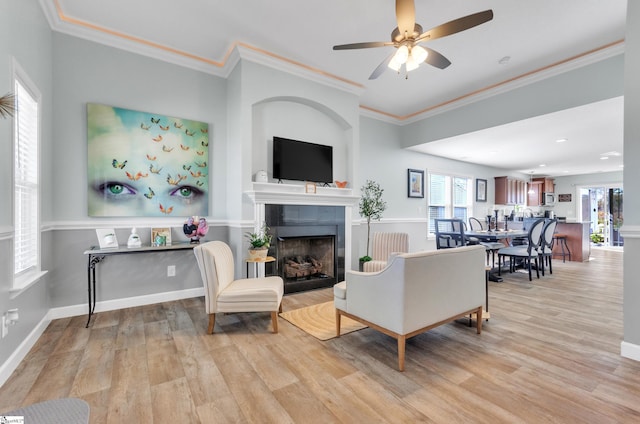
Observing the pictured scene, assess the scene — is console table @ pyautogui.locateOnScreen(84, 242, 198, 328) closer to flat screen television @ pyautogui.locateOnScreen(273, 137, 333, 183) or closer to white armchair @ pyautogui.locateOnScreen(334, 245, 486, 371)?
flat screen television @ pyautogui.locateOnScreen(273, 137, 333, 183)

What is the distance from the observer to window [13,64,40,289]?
86.3 inches

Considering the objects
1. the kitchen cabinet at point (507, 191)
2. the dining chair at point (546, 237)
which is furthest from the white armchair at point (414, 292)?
the kitchen cabinet at point (507, 191)

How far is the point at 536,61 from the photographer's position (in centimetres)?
366

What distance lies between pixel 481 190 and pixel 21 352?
9165 millimetres

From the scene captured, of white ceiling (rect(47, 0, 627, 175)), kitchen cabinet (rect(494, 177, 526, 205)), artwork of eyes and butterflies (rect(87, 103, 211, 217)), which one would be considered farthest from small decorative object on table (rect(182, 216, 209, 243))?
kitchen cabinet (rect(494, 177, 526, 205))

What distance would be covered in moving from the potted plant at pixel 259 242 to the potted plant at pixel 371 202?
215 centimetres

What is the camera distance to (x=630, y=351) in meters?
2.21

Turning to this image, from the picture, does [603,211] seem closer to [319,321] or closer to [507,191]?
[507,191]

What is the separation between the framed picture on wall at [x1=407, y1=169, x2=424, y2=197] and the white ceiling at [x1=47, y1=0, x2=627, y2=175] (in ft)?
6.21

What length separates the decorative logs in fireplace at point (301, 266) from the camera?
4140 millimetres

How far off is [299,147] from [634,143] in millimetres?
3330

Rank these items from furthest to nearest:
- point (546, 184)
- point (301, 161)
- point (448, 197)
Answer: point (546, 184) < point (448, 197) < point (301, 161)

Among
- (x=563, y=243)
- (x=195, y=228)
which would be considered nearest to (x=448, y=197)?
(x=563, y=243)

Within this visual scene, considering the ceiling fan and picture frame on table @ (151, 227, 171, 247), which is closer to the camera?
the ceiling fan
